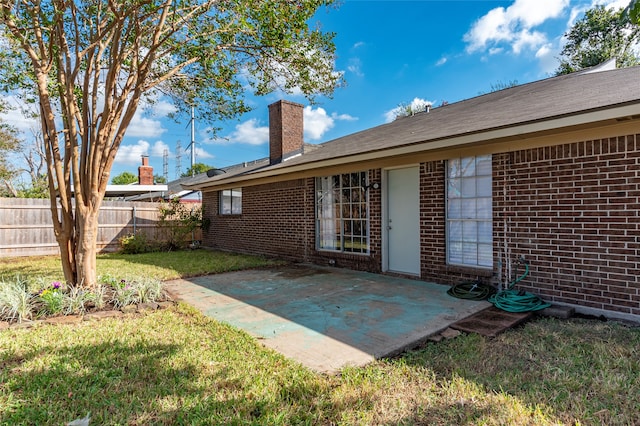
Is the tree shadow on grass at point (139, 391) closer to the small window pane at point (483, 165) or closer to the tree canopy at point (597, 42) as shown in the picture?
the small window pane at point (483, 165)

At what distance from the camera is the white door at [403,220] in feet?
22.8

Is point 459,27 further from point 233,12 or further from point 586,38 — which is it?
point 586,38

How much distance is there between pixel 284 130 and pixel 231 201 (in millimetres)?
3354

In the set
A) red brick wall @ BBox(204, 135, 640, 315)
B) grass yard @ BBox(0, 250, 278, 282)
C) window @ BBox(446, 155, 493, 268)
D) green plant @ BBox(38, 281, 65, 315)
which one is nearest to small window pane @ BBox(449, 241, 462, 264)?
window @ BBox(446, 155, 493, 268)

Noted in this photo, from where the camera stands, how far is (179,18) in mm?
5438

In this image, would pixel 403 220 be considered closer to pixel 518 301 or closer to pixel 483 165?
pixel 483 165

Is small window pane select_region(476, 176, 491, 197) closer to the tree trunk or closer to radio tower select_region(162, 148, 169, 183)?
the tree trunk

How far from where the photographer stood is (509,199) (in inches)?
215

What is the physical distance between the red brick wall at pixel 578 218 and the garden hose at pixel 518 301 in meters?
0.22

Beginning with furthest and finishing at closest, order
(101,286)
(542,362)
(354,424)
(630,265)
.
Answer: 1. (101,286)
2. (630,265)
3. (542,362)
4. (354,424)

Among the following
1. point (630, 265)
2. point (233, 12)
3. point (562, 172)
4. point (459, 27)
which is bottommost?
point (630, 265)

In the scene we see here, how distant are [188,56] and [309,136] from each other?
28.6 feet

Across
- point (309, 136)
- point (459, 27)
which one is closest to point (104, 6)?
point (309, 136)

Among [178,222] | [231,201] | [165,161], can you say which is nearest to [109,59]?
[231,201]
